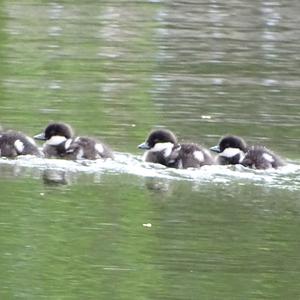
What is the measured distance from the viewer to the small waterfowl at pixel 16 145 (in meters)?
9.98

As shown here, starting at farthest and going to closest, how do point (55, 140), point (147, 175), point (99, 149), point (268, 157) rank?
point (55, 140) < point (99, 149) < point (268, 157) < point (147, 175)

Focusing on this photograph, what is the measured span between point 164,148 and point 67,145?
712 millimetres

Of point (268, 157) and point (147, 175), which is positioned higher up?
point (268, 157)

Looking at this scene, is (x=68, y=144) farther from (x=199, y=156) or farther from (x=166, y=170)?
(x=199, y=156)

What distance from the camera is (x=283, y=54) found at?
1558 cm

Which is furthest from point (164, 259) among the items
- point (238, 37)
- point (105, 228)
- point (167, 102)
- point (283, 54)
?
point (238, 37)

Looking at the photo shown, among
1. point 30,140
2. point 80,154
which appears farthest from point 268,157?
point 30,140

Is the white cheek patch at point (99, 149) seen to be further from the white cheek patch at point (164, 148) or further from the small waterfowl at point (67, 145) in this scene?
the white cheek patch at point (164, 148)

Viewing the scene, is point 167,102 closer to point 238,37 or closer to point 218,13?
point 238,37

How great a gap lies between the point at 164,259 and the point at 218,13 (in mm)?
→ 11989

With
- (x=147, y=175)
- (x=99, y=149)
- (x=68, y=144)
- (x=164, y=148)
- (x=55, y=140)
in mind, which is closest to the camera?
(x=147, y=175)

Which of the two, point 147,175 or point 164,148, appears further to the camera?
point 164,148

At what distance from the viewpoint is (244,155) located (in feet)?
32.2

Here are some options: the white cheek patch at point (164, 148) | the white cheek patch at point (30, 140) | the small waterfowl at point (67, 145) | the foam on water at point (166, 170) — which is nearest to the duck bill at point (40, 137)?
the small waterfowl at point (67, 145)
